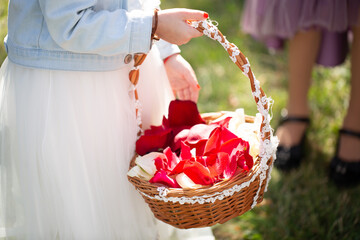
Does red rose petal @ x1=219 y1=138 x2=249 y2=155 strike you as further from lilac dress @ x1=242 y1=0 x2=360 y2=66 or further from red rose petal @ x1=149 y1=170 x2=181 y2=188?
lilac dress @ x1=242 y1=0 x2=360 y2=66

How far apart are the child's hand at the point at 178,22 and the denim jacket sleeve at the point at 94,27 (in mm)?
37

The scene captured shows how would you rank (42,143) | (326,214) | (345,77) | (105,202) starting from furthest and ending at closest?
(345,77)
(326,214)
(105,202)
(42,143)

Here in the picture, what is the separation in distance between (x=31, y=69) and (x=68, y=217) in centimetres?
45

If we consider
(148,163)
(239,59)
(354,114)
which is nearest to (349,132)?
(354,114)

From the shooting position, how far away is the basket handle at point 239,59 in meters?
0.98

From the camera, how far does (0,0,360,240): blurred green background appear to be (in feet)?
5.04

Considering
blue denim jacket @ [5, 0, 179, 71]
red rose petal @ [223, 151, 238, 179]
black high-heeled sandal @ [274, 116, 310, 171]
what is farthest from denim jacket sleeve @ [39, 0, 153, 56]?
black high-heeled sandal @ [274, 116, 310, 171]

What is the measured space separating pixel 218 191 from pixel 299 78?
1179 mm

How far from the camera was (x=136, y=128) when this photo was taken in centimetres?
120

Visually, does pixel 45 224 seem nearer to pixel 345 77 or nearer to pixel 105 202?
pixel 105 202

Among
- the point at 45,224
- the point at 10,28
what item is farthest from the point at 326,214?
the point at 10,28

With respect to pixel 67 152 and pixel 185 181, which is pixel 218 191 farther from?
pixel 67 152

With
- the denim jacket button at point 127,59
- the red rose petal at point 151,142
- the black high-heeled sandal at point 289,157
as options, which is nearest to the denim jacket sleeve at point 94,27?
the denim jacket button at point 127,59

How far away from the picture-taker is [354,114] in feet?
5.94
